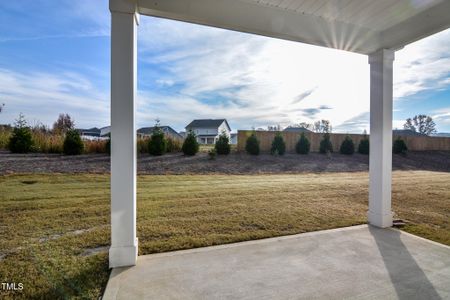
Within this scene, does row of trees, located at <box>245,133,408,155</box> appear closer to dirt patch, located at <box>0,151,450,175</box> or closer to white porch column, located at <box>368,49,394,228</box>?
dirt patch, located at <box>0,151,450,175</box>

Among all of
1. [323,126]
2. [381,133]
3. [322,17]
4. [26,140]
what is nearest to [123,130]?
[322,17]

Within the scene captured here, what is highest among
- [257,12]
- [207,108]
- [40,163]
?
[207,108]

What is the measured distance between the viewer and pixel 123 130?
240 cm

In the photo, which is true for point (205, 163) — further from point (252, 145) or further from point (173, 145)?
point (252, 145)

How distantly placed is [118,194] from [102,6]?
2.22m

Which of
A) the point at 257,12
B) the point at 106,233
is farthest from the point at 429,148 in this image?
the point at 106,233

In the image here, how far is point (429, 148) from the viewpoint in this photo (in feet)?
63.8

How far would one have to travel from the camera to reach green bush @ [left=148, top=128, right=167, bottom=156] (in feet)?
34.4

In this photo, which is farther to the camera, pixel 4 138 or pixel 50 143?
pixel 50 143

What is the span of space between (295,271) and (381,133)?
253 centimetres

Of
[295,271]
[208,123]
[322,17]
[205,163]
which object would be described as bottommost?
[295,271]

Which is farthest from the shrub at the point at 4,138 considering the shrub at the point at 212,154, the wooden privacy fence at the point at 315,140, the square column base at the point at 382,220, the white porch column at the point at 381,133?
the square column base at the point at 382,220

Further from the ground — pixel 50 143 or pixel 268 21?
pixel 268 21

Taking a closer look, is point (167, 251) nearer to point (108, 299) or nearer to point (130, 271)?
point (130, 271)
